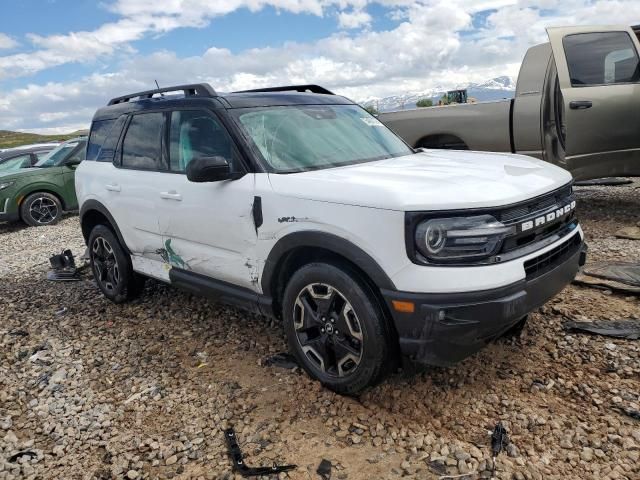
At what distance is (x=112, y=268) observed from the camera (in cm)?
501

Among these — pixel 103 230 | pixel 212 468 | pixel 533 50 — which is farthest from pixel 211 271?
pixel 533 50

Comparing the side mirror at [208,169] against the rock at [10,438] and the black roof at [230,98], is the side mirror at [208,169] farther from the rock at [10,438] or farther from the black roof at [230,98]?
the rock at [10,438]

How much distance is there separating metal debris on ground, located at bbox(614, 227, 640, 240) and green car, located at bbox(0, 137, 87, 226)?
31.3 ft

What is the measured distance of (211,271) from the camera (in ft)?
12.1

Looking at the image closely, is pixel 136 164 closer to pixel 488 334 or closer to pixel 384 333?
pixel 384 333

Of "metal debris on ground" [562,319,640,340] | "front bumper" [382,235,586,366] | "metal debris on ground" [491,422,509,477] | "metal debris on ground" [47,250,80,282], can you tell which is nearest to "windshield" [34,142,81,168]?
"metal debris on ground" [47,250,80,282]

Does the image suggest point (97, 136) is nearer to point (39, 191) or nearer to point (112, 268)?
point (112, 268)

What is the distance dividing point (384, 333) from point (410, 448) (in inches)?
22.7

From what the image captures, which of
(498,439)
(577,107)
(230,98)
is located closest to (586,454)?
(498,439)

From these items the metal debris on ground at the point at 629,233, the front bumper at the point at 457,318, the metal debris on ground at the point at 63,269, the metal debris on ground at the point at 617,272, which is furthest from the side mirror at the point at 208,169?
the metal debris on ground at the point at 629,233

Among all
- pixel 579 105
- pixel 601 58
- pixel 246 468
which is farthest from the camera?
Result: pixel 601 58

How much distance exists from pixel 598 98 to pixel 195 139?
4.71m

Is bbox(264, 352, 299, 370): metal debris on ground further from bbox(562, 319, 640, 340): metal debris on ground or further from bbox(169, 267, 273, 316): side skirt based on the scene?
bbox(562, 319, 640, 340): metal debris on ground

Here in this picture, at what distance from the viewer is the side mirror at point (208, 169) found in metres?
3.17
